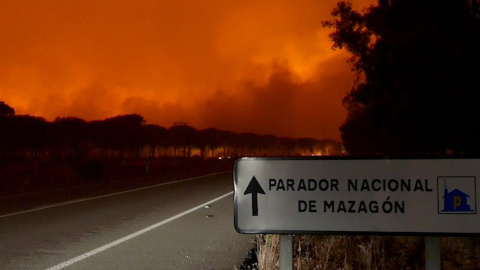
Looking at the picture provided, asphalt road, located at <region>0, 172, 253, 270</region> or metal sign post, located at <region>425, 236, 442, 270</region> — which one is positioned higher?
metal sign post, located at <region>425, 236, 442, 270</region>

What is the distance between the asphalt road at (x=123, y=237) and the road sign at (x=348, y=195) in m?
4.59

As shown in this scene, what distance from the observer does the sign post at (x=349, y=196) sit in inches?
155

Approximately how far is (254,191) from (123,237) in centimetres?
777

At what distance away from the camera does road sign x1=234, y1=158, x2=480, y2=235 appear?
3934 millimetres

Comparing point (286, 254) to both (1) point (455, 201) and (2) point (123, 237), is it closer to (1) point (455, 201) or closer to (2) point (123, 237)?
(1) point (455, 201)

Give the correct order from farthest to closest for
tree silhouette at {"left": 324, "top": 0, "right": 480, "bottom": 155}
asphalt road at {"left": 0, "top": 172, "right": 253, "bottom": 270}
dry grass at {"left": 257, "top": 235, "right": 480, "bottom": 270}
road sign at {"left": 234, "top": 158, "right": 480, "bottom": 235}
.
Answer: tree silhouette at {"left": 324, "top": 0, "right": 480, "bottom": 155}
asphalt road at {"left": 0, "top": 172, "right": 253, "bottom": 270}
dry grass at {"left": 257, "top": 235, "right": 480, "bottom": 270}
road sign at {"left": 234, "top": 158, "right": 480, "bottom": 235}

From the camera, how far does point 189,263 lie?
28.7 feet

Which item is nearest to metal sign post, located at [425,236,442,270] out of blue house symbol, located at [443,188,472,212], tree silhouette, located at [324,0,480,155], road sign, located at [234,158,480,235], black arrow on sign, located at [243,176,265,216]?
road sign, located at [234,158,480,235]

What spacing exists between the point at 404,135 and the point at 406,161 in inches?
472

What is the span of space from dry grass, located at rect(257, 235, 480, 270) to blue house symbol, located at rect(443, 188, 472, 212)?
3344mm

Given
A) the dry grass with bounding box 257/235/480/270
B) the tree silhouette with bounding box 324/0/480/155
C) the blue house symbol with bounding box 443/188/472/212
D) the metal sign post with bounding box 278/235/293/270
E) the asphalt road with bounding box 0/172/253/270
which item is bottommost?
the asphalt road with bounding box 0/172/253/270

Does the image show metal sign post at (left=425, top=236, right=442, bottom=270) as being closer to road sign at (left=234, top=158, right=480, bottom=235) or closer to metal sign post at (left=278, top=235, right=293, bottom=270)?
road sign at (left=234, top=158, right=480, bottom=235)

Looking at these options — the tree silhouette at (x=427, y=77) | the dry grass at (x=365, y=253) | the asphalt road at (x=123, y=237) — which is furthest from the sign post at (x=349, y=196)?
the tree silhouette at (x=427, y=77)

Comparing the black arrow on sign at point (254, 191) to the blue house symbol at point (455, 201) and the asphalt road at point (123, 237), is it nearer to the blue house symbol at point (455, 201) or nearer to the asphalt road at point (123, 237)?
the blue house symbol at point (455, 201)
